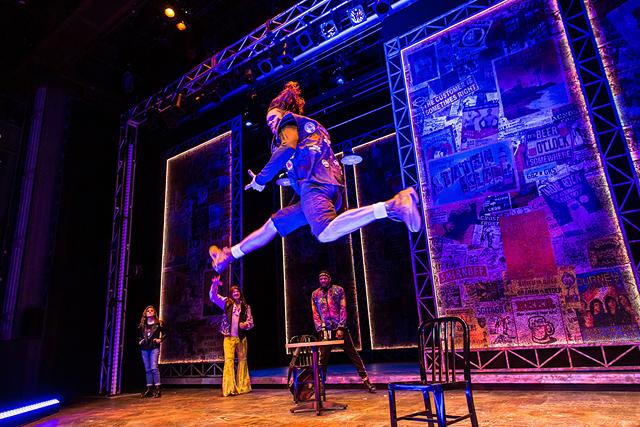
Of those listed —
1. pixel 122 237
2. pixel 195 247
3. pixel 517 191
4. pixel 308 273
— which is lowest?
pixel 308 273

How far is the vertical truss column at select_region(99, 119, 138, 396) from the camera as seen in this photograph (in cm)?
796

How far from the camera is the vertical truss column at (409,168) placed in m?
5.84

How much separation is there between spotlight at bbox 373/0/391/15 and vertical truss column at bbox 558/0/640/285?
2291 mm

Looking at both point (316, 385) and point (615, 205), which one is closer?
point (316, 385)

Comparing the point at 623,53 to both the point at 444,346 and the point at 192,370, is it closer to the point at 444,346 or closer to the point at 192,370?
the point at 444,346

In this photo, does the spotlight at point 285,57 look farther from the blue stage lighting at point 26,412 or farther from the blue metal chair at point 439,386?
the blue stage lighting at point 26,412

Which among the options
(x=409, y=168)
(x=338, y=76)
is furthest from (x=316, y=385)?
(x=338, y=76)

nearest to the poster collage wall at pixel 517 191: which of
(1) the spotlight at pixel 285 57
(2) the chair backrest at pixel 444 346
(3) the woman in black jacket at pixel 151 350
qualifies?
(2) the chair backrest at pixel 444 346

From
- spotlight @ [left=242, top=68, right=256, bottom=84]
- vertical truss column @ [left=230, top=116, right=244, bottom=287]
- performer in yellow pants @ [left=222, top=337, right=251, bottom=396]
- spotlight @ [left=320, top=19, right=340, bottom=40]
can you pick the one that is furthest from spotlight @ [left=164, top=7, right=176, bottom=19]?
performer in yellow pants @ [left=222, top=337, right=251, bottom=396]

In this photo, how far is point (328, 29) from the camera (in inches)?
260

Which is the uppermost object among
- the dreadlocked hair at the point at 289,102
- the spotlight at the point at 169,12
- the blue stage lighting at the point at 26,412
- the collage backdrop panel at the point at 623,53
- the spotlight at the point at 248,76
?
the spotlight at the point at 169,12

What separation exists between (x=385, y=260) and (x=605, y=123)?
17.1 feet

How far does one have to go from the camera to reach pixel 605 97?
4.99m

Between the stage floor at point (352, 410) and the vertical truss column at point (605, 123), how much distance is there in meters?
1.70
